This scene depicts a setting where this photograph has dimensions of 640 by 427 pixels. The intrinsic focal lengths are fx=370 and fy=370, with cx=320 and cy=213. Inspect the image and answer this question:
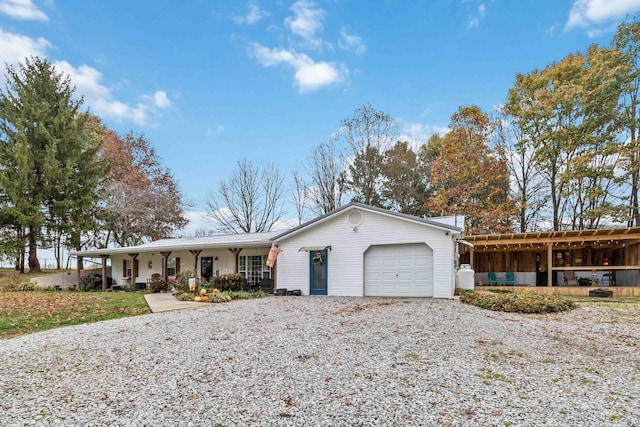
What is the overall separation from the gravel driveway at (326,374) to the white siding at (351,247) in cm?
491

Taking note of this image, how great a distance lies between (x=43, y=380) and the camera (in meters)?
4.73

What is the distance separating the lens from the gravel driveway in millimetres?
3686

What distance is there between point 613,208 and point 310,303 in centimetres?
1877

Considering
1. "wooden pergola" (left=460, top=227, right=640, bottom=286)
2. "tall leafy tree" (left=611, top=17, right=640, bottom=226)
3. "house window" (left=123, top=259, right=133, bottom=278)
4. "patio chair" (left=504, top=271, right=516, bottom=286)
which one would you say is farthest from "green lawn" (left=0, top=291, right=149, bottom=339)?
"tall leafy tree" (left=611, top=17, right=640, bottom=226)

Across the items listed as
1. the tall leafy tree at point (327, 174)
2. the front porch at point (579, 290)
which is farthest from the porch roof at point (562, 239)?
the tall leafy tree at point (327, 174)

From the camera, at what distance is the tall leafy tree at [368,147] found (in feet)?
90.4

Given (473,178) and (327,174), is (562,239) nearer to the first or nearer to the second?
(473,178)

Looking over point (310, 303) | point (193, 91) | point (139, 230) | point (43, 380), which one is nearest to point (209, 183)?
point (139, 230)

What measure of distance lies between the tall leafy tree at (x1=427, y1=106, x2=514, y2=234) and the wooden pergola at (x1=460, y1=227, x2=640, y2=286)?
12.4 feet

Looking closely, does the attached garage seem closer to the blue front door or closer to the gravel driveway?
the blue front door

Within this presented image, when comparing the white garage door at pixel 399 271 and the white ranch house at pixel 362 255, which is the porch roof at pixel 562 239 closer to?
the white ranch house at pixel 362 255

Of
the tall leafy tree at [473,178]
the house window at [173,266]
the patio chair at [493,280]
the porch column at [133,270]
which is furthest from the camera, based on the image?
the tall leafy tree at [473,178]

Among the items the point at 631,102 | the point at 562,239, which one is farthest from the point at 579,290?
the point at 631,102

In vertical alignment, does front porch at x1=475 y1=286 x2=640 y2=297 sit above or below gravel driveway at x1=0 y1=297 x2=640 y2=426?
below
